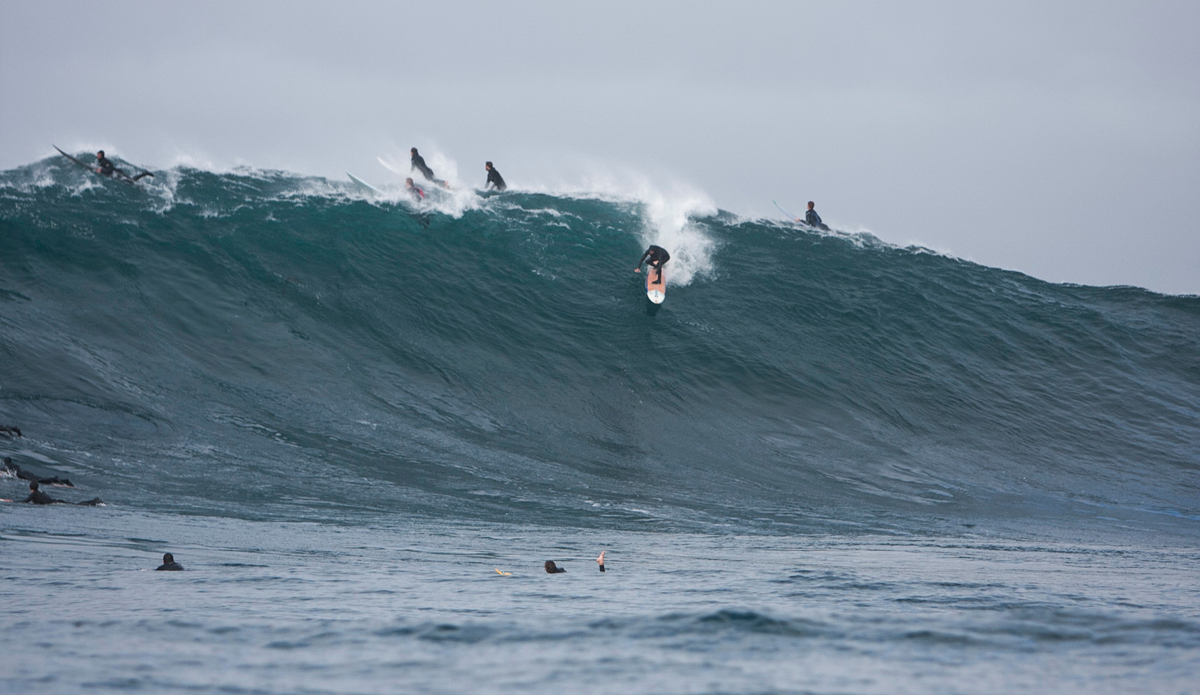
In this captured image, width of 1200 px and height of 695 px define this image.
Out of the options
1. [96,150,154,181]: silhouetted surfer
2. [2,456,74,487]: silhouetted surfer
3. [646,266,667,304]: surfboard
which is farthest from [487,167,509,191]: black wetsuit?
[2,456,74,487]: silhouetted surfer

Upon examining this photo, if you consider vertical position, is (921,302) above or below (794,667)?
above

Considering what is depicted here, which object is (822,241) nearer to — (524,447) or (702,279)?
(702,279)

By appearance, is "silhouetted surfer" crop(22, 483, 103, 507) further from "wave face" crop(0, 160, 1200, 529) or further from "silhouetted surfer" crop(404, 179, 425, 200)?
"silhouetted surfer" crop(404, 179, 425, 200)

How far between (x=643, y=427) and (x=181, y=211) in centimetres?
1112

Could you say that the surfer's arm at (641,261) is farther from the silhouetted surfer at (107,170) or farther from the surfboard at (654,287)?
the silhouetted surfer at (107,170)

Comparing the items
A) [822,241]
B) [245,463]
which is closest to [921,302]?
[822,241]

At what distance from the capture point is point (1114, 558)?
8.15 metres

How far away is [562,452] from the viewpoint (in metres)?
12.4

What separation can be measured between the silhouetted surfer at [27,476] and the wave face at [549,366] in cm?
33

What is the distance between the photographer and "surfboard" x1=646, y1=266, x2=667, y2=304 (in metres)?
17.7

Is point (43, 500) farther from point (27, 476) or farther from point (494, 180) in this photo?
point (494, 180)

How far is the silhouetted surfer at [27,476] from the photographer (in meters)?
8.85

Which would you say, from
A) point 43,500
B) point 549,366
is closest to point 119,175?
point 549,366

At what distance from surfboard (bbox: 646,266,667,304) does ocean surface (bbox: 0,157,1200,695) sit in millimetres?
236
